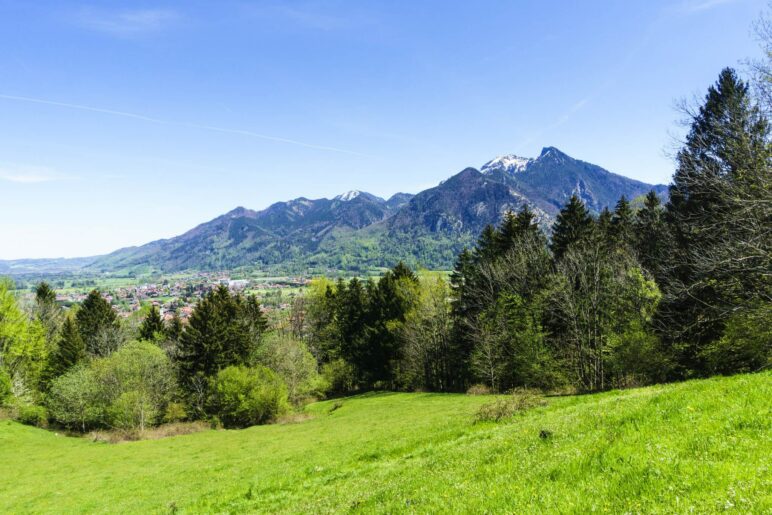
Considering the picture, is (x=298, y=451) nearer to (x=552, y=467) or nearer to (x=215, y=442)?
(x=215, y=442)

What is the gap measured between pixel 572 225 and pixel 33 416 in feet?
278

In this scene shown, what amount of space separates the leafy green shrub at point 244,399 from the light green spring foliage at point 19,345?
33563 mm

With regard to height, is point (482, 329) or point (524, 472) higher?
point (524, 472)

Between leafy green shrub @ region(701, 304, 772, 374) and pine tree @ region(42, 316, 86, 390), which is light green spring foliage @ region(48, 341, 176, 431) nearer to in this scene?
pine tree @ region(42, 316, 86, 390)

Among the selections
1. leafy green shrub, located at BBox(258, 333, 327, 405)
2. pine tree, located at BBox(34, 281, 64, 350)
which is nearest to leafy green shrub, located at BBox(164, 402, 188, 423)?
leafy green shrub, located at BBox(258, 333, 327, 405)

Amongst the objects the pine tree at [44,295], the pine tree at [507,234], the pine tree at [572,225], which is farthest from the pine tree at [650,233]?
the pine tree at [44,295]

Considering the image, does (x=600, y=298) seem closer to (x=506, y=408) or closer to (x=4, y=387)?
(x=506, y=408)

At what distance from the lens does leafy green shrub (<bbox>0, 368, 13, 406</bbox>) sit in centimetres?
5865

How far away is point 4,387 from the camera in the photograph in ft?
194

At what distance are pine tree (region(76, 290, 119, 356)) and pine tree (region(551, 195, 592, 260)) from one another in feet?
275

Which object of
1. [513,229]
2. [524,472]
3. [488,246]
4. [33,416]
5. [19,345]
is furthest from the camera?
[19,345]

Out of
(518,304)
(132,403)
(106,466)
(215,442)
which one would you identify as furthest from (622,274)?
(132,403)

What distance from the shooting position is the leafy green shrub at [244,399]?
55.8 metres

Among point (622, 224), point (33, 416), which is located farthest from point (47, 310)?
point (622, 224)
